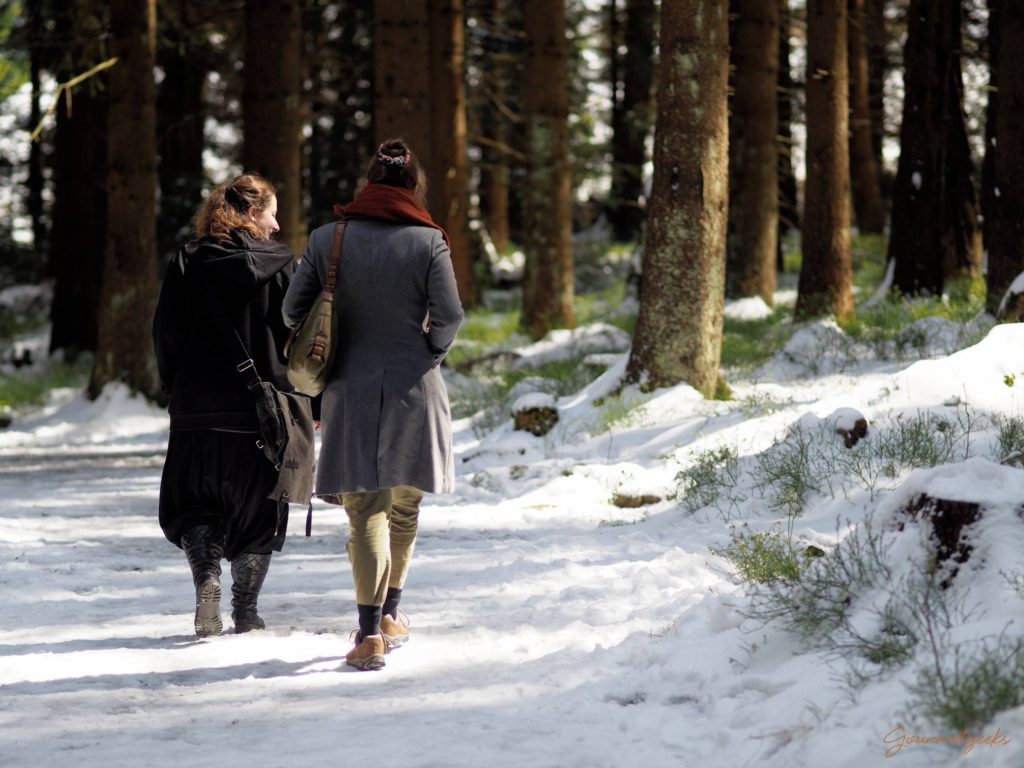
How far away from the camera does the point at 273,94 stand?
1556cm

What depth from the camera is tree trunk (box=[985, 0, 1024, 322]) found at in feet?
39.7

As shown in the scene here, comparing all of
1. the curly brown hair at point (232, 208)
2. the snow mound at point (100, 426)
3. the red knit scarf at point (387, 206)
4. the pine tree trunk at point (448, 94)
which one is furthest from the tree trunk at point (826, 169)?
the red knit scarf at point (387, 206)

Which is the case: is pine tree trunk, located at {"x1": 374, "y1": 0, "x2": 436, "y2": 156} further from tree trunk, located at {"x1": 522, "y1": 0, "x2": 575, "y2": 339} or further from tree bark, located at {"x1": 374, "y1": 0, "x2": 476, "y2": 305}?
tree trunk, located at {"x1": 522, "y1": 0, "x2": 575, "y2": 339}

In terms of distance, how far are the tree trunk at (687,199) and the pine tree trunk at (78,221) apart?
1293 centimetres

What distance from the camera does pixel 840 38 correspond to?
15203mm

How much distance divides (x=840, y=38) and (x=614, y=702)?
40.7 feet

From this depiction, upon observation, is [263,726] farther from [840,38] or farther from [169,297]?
[840,38]

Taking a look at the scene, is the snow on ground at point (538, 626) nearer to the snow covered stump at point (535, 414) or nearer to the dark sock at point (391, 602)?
the dark sock at point (391, 602)

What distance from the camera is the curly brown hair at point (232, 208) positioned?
20.1 feet

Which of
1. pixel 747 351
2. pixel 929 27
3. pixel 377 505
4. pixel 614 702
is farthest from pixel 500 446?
pixel 929 27

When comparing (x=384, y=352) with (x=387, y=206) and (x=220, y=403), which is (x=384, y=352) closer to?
(x=387, y=206)

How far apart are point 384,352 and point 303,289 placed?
1.61 ft

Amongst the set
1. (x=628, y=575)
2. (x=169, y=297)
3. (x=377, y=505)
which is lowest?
(x=628, y=575)

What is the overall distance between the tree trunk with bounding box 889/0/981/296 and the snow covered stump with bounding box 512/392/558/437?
6.17 m
